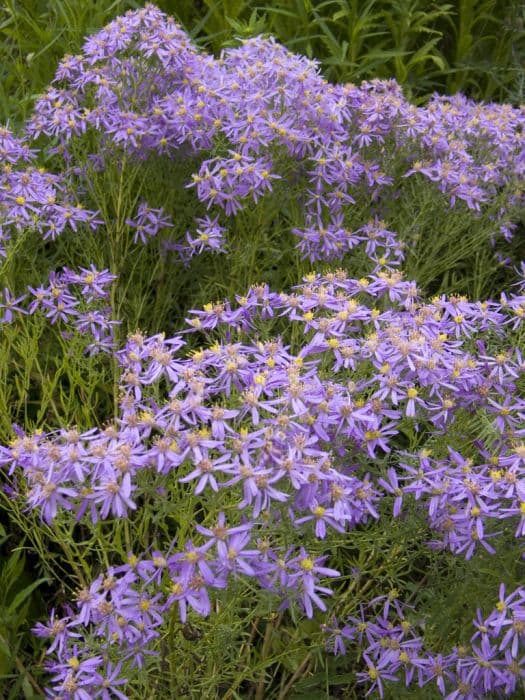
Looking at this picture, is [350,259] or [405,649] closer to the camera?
[405,649]

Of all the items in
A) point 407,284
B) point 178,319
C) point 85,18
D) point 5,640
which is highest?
point 85,18

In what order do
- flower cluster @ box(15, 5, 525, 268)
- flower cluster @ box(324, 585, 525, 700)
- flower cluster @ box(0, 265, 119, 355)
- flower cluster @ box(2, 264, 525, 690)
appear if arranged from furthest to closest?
flower cluster @ box(15, 5, 525, 268)
flower cluster @ box(0, 265, 119, 355)
flower cluster @ box(324, 585, 525, 700)
flower cluster @ box(2, 264, 525, 690)

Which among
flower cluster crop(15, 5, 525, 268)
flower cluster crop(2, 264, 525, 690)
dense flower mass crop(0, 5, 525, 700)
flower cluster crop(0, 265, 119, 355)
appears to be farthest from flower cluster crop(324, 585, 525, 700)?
flower cluster crop(15, 5, 525, 268)

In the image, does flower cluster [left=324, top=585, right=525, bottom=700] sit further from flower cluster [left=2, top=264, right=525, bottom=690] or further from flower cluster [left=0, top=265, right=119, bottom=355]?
flower cluster [left=0, top=265, right=119, bottom=355]

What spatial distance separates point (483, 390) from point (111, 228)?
5.00 feet

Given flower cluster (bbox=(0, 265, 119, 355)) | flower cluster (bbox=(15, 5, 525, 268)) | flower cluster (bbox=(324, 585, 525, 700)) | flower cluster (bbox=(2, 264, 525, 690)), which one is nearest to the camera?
flower cluster (bbox=(2, 264, 525, 690))

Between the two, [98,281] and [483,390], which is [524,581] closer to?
[483,390]

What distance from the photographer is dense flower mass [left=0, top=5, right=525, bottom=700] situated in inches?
60.9

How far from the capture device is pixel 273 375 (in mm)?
1683

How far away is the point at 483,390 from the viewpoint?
1861 mm

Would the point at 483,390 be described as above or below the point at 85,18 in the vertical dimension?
below

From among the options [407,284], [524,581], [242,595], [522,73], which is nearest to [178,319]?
[407,284]

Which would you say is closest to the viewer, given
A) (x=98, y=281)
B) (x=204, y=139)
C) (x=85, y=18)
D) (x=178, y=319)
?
(x=98, y=281)

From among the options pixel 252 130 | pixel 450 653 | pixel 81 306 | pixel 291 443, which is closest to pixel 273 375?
pixel 291 443
